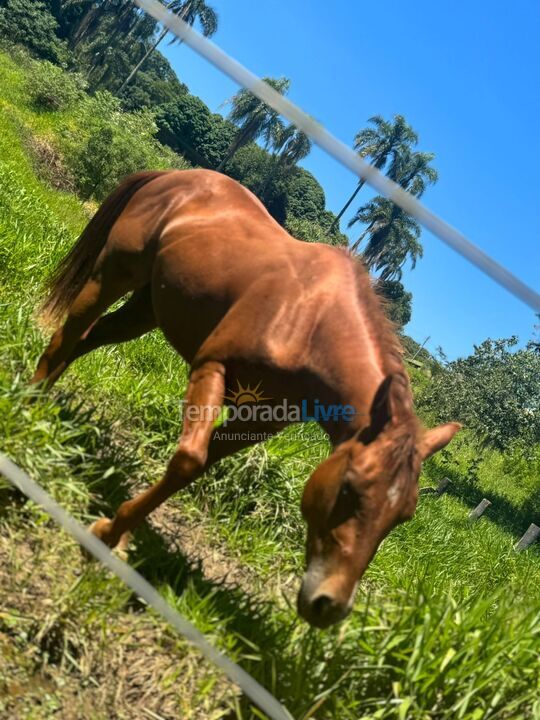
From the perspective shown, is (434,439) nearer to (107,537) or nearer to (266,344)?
(266,344)

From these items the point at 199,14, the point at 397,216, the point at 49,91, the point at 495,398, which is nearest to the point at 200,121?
the point at 199,14

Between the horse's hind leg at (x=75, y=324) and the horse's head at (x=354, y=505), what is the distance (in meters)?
1.83

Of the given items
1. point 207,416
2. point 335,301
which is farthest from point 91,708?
point 335,301

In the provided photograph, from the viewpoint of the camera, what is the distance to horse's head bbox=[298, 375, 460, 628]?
87.4 inches

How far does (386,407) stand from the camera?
2.41m

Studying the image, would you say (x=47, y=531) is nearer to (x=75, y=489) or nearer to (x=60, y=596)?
(x=75, y=489)

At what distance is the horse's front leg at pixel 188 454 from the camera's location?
2684 mm

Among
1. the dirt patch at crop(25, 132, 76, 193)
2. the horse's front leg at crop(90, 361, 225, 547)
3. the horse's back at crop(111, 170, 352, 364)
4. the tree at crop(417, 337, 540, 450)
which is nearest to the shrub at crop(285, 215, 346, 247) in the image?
the tree at crop(417, 337, 540, 450)

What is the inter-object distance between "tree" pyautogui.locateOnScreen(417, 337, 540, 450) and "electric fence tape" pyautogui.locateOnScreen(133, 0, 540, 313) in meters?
16.5

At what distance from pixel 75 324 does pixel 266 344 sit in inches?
53.7

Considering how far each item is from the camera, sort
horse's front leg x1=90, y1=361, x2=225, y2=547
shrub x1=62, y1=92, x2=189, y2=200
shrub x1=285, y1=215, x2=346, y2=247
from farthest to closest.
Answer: shrub x1=285, y1=215, x2=346, y2=247 → shrub x1=62, y1=92, x2=189, y2=200 → horse's front leg x1=90, y1=361, x2=225, y2=547

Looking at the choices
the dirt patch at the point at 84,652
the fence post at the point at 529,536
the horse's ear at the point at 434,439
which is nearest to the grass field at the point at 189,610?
the dirt patch at the point at 84,652

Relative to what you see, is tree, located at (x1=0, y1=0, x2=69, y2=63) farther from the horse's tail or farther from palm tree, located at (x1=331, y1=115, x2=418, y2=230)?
the horse's tail

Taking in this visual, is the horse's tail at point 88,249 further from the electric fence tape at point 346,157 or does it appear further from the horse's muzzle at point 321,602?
the horse's muzzle at point 321,602
